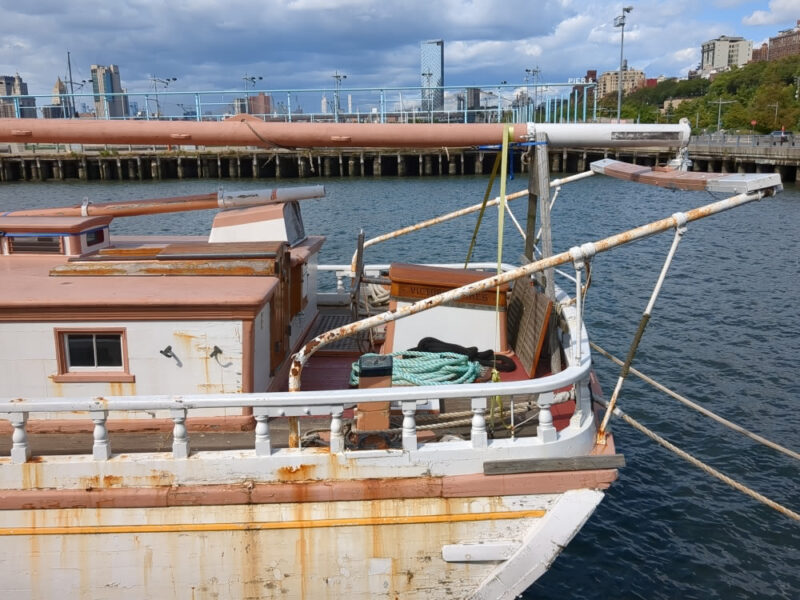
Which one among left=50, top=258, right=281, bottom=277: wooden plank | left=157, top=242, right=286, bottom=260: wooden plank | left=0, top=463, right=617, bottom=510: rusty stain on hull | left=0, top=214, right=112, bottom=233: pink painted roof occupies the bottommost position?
left=0, top=463, right=617, bottom=510: rusty stain on hull

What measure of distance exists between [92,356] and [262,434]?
222 centimetres

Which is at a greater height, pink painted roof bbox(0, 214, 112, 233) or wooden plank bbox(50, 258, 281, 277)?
pink painted roof bbox(0, 214, 112, 233)

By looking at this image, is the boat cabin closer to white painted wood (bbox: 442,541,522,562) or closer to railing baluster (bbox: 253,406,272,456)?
railing baluster (bbox: 253,406,272,456)

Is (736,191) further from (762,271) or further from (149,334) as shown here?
(762,271)

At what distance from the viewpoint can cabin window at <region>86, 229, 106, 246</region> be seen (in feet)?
32.0

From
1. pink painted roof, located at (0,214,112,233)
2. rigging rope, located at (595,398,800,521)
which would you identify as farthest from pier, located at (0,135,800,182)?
rigging rope, located at (595,398,800,521)

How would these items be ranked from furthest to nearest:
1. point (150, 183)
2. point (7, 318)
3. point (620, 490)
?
point (150, 183) → point (620, 490) → point (7, 318)

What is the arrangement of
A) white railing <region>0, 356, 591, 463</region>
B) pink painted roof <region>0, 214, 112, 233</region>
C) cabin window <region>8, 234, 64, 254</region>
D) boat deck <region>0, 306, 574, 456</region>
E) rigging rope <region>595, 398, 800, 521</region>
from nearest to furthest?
white railing <region>0, 356, 591, 463</region>, boat deck <region>0, 306, 574, 456</region>, rigging rope <region>595, 398, 800, 521</region>, pink painted roof <region>0, 214, 112, 233</region>, cabin window <region>8, 234, 64, 254</region>

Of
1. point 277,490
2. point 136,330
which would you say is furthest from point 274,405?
point 136,330

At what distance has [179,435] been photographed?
6781 mm

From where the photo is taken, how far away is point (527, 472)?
687 cm

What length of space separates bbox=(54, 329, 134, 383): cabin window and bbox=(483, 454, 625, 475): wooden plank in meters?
3.86

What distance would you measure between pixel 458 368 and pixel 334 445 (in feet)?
6.31

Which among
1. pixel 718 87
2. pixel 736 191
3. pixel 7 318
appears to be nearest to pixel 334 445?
pixel 7 318
